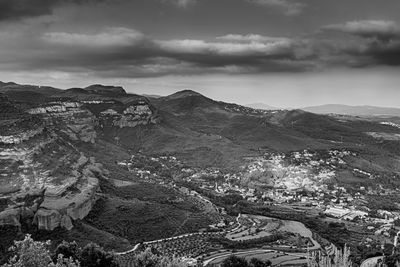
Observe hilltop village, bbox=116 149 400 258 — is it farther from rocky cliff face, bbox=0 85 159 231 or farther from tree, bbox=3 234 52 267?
tree, bbox=3 234 52 267

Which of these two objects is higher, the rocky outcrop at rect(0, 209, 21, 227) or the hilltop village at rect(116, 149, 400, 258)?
the rocky outcrop at rect(0, 209, 21, 227)

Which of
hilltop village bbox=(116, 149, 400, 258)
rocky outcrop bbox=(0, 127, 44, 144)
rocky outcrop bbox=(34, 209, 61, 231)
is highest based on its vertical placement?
rocky outcrop bbox=(0, 127, 44, 144)

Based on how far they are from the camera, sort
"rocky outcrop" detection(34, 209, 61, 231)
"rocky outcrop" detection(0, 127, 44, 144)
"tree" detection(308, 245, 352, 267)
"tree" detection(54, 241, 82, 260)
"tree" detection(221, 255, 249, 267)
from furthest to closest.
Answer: "rocky outcrop" detection(0, 127, 44, 144) < "rocky outcrop" detection(34, 209, 61, 231) < "tree" detection(221, 255, 249, 267) < "tree" detection(54, 241, 82, 260) < "tree" detection(308, 245, 352, 267)

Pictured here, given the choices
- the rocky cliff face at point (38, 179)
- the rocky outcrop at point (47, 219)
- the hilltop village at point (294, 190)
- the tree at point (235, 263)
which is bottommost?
the hilltop village at point (294, 190)

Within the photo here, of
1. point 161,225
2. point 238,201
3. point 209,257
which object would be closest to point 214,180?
point 238,201

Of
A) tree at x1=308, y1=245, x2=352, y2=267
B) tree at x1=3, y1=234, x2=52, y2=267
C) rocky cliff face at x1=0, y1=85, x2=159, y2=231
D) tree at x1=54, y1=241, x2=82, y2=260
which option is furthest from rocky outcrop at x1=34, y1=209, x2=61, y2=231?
tree at x1=308, y1=245, x2=352, y2=267

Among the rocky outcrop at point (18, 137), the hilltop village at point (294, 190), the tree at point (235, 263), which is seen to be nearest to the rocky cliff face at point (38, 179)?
the rocky outcrop at point (18, 137)

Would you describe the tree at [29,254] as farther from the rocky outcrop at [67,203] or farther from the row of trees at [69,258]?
the rocky outcrop at [67,203]

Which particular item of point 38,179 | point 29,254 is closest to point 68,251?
point 29,254

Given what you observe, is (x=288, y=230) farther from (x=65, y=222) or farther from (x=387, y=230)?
(x=65, y=222)
